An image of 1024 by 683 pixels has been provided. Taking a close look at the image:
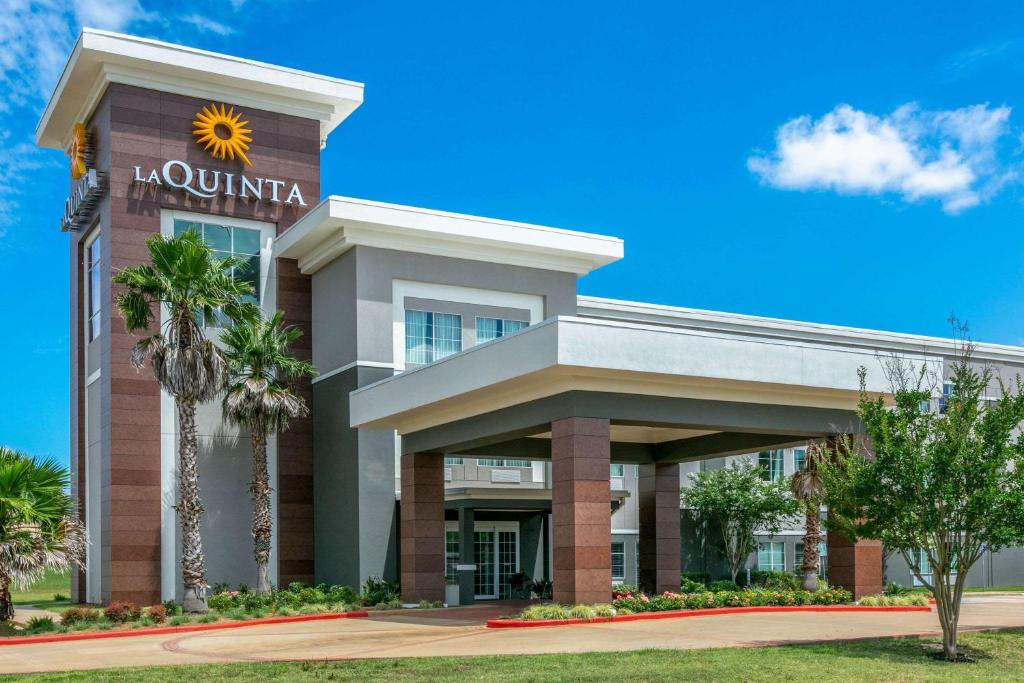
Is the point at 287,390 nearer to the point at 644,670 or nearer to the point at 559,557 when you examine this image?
the point at 559,557

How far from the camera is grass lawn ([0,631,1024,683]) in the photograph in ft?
52.4

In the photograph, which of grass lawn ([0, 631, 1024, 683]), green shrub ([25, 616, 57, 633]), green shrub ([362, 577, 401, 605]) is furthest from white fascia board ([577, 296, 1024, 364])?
grass lawn ([0, 631, 1024, 683])

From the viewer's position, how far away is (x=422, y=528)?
31.3 m

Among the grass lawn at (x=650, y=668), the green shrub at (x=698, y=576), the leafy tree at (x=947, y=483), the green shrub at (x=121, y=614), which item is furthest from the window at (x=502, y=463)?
the leafy tree at (x=947, y=483)

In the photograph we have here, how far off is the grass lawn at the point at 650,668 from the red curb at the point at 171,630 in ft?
26.0

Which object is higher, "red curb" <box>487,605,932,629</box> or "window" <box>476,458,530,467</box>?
"window" <box>476,458,530,467</box>

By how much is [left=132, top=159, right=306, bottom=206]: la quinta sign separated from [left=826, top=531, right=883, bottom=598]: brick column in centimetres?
2015

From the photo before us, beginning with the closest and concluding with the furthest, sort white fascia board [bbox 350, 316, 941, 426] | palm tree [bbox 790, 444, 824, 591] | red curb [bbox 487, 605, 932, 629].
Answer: red curb [bbox 487, 605, 932, 629] < white fascia board [bbox 350, 316, 941, 426] < palm tree [bbox 790, 444, 824, 591]

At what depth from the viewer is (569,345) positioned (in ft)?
78.7

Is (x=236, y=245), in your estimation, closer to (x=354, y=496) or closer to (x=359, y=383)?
(x=359, y=383)

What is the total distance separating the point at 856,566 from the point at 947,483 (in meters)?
10.8

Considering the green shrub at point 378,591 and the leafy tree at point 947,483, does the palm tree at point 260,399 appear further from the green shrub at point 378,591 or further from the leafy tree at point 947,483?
the leafy tree at point 947,483

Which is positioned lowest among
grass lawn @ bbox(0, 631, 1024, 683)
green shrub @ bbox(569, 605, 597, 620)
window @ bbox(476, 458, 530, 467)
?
green shrub @ bbox(569, 605, 597, 620)

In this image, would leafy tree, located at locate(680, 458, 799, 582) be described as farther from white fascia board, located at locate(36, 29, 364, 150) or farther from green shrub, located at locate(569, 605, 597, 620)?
green shrub, located at locate(569, 605, 597, 620)
